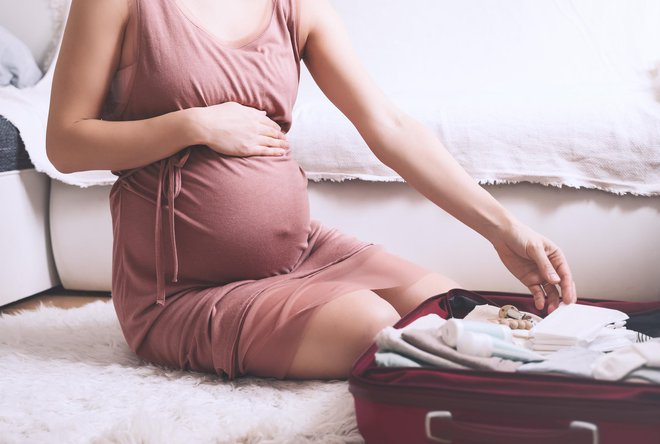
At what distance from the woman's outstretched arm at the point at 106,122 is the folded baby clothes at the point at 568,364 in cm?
55

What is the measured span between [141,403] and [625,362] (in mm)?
660

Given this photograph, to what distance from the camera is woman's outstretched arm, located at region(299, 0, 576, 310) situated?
43.0 inches

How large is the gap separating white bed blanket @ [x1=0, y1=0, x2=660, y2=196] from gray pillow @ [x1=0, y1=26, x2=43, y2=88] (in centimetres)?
7

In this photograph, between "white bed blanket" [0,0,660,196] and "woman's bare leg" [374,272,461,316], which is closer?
"woman's bare leg" [374,272,461,316]

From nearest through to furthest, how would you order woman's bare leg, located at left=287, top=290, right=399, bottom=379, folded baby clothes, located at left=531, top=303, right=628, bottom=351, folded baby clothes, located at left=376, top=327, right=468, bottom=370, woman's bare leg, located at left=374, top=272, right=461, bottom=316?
Answer: folded baby clothes, located at left=376, top=327, right=468, bottom=370, folded baby clothes, located at left=531, top=303, right=628, bottom=351, woman's bare leg, located at left=287, top=290, right=399, bottom=379, woman's bare leg, located at left=374, top=272, right=461, bottom=316

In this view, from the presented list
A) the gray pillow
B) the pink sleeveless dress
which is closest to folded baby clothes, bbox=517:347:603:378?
the pink sleeveless dress

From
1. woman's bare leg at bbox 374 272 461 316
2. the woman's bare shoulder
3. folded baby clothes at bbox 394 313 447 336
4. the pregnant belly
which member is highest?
the woman's bare shoulder

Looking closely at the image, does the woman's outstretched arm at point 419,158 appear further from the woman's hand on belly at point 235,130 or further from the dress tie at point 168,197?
the dress tie at point 168,197

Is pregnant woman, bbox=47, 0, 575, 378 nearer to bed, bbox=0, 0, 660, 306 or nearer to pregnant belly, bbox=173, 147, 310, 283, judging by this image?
pregnant belly, bbox=173, 147, 310, 283

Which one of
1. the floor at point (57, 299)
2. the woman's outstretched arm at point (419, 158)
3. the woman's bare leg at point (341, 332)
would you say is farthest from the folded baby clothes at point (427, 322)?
the floor at point (57, 299)

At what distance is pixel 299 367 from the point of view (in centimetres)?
112

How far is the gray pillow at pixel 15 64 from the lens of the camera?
2166 millimetres

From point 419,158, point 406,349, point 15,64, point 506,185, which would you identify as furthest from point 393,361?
point 15,64

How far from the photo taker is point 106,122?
44.4 inches
